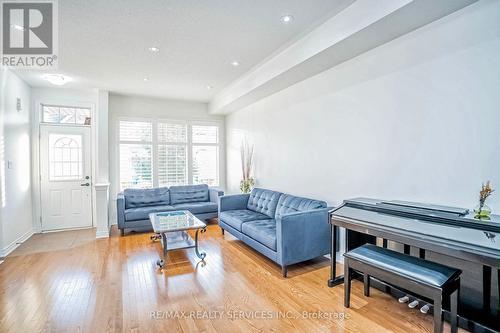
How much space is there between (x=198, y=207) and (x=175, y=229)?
1.93 meters

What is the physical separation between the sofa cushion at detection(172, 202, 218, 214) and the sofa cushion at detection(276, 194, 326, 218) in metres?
1.88

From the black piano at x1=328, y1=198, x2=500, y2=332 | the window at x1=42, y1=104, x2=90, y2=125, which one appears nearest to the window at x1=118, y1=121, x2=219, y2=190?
the window at x1=42, y1=104, x2=90, y2=125

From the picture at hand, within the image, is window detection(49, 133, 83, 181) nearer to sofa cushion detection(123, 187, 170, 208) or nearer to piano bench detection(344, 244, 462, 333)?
sofa cushion detection(123, 187, 170, 208)

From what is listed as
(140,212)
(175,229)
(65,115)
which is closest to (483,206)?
(175,229)

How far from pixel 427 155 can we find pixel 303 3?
1912 mm

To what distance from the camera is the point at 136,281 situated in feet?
9.54

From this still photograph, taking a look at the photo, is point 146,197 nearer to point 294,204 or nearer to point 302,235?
point 294,204

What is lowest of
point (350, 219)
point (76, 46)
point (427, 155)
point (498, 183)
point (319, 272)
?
point (319, 272)

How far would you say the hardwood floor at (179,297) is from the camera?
6.96 ft

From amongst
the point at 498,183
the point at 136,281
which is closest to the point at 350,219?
the point at 498,183

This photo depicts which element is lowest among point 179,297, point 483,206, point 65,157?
point 179,297

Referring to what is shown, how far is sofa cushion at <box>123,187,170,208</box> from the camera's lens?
16.9 feet

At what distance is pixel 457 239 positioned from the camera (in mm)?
1722

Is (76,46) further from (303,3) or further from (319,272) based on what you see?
(319,272)
